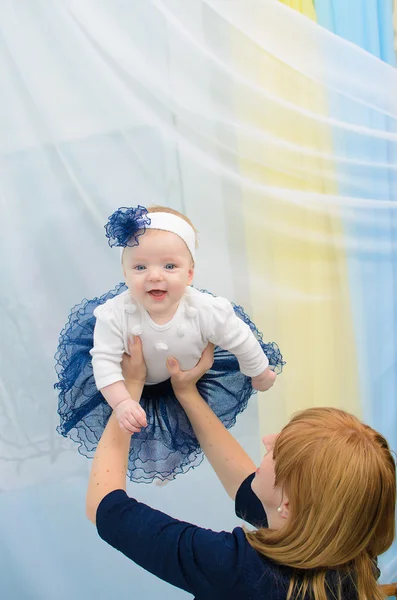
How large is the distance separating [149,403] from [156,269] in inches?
13.1

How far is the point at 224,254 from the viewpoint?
180 cm

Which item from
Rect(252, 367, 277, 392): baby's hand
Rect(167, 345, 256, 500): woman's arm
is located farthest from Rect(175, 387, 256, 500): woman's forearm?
Rect(252, 367, 277, 392): baby's hand

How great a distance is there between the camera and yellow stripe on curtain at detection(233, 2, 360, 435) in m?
1.76

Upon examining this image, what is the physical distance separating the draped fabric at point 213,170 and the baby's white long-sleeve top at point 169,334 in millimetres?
533

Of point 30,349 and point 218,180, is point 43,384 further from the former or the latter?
point 218,180

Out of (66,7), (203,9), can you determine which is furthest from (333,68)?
(66,7)

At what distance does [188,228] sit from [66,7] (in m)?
0.80

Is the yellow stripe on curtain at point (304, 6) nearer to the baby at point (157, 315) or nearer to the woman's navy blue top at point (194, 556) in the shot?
the baby at point (157, 315)

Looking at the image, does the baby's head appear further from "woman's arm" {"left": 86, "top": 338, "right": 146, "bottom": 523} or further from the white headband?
"woman's arm" {"left": 86, "top": 338, "right": 146, "bottom": 523}

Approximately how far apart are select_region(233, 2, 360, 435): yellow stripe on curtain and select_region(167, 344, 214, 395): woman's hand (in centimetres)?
60

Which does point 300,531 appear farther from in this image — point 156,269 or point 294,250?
point 294,250

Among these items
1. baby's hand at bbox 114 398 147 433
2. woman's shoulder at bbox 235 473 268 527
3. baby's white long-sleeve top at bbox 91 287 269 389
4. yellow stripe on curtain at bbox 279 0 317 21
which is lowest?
woman's shoulder at bbox 235 473 268 527

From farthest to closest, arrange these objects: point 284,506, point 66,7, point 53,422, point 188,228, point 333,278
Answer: point 333,278, point 53,422, point 66,7, point 188,228, point 284,506

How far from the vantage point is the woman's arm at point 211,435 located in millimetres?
1254
